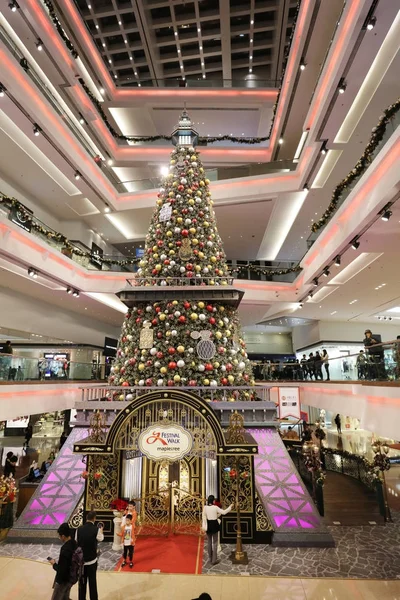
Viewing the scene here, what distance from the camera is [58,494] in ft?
25.9

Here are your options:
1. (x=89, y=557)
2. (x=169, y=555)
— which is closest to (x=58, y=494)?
(x=169, y=555)

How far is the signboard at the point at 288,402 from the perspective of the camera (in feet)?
38.8

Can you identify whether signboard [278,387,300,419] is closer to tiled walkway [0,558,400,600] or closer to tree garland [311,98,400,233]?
tree garland [311,98,400,233]

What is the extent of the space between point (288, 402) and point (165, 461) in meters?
6.04

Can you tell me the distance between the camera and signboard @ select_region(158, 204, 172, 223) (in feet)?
33.7

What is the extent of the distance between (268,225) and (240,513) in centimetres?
1493

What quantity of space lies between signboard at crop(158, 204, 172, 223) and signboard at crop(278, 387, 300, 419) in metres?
6.79

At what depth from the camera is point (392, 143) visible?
7.27 meters

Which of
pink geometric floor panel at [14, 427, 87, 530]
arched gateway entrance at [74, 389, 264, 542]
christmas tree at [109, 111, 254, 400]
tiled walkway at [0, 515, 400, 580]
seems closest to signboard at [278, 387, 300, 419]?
christmas tree at [109, 111, 254, 400]

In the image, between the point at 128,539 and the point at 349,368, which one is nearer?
the point at 128,539

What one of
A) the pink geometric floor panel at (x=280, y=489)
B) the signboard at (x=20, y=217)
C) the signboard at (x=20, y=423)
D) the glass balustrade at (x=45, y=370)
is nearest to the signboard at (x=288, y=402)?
the pink geometric floor panel at (x=280, y=489)

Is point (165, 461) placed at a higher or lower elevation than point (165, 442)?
lower

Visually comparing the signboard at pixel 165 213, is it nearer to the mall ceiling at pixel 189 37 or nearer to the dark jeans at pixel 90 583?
the dark jeans at pixel 90 583

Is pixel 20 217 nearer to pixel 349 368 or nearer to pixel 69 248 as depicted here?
pixel 69 248
